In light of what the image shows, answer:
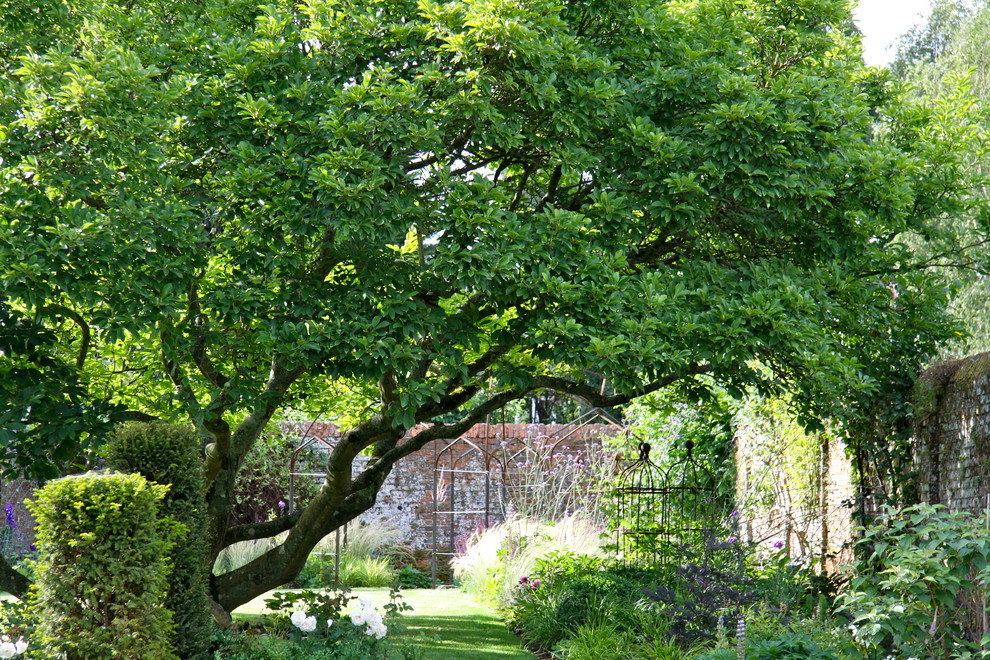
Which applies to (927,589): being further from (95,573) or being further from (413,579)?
(413,579)

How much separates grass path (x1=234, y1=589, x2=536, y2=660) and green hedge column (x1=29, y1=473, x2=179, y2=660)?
112 inches

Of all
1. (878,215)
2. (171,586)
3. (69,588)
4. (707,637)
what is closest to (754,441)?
(707,637)

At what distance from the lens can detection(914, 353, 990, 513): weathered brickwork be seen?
584 cm

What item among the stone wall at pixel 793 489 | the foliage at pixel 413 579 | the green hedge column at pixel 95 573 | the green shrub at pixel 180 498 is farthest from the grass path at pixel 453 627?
the green hedge column at pixel 95 573

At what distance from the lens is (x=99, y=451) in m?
6.88

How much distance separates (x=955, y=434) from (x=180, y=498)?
5.28 m

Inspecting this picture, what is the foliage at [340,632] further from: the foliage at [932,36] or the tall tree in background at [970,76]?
the foliage at [932,36]

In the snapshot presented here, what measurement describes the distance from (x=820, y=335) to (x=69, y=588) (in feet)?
14.1

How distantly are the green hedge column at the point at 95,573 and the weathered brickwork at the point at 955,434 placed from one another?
16.4 feet

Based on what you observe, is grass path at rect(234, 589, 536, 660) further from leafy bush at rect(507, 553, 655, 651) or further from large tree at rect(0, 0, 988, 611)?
large tree at rect(0, 0, 988, 611)

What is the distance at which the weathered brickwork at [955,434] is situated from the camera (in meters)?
5.84

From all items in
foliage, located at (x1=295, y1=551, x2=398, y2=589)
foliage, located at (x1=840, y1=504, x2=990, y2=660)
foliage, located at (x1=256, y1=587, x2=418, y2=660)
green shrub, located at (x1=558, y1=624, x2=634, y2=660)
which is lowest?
foliage, located at (x1=295, y1=551, x2=398, y2=589)

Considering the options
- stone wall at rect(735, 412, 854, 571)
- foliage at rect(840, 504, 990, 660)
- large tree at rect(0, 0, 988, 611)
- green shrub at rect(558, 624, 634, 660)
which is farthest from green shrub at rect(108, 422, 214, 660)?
stone wall at rect(735, 412, 854, 571)

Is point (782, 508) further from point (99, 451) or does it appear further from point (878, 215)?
point (99, 451)
